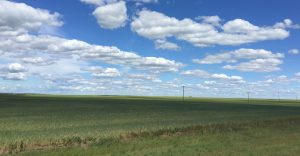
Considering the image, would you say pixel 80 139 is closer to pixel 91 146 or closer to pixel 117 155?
pixel 91 146

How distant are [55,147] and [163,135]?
8357 millimetres

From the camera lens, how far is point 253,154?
67.9ft

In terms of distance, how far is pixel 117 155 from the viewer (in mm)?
19562

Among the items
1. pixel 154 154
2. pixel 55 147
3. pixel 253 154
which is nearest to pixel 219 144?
pixel 253 154

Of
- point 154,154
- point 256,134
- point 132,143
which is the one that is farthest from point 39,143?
point 256,134

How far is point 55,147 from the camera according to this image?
21.6m

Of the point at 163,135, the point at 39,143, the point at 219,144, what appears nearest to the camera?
the point at 39,143

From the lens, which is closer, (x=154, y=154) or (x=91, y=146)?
(x=154, y=154)

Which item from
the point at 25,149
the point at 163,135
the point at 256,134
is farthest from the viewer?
the point at 256,134

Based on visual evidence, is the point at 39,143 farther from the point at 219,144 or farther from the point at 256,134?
the point at 256,134

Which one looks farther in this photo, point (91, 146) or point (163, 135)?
point (163, 135)

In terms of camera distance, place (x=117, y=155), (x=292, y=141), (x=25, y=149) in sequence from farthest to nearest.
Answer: (x=292, y=141), (x=25, y=149), (x=117, y=155)

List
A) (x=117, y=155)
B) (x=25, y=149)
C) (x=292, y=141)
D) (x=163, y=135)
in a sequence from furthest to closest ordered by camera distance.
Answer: (x=163, y=135) → (x=292, y=141) → (x=25, y=149) → (x=117, y=155)

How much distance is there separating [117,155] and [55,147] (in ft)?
12.3
